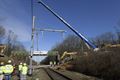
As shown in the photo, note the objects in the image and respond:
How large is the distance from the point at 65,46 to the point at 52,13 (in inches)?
2722

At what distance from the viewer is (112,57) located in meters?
31.2

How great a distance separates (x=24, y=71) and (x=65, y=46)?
117417 mm

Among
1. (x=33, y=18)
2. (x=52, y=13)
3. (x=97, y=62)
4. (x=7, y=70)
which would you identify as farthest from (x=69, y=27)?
(x=7, y=70)

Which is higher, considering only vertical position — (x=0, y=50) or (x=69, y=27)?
(x=69, y=27)

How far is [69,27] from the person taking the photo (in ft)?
231

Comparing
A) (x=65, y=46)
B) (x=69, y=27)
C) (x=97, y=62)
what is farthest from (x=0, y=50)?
(x=65, y=46)

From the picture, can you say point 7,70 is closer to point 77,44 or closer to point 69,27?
point 69,27

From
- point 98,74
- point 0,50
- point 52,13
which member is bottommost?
point 98,74

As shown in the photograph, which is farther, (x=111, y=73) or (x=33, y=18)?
(x=33, y=18)

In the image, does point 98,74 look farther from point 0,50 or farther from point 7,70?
point 0,50

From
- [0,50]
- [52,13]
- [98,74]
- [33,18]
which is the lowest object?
[98,74]

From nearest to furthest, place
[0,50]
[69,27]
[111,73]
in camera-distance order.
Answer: [111,73], [0,50], [69,27]

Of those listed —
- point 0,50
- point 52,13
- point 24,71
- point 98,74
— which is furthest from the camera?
point 52,13

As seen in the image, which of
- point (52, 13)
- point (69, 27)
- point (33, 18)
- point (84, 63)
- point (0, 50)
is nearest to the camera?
point (33, 18)
